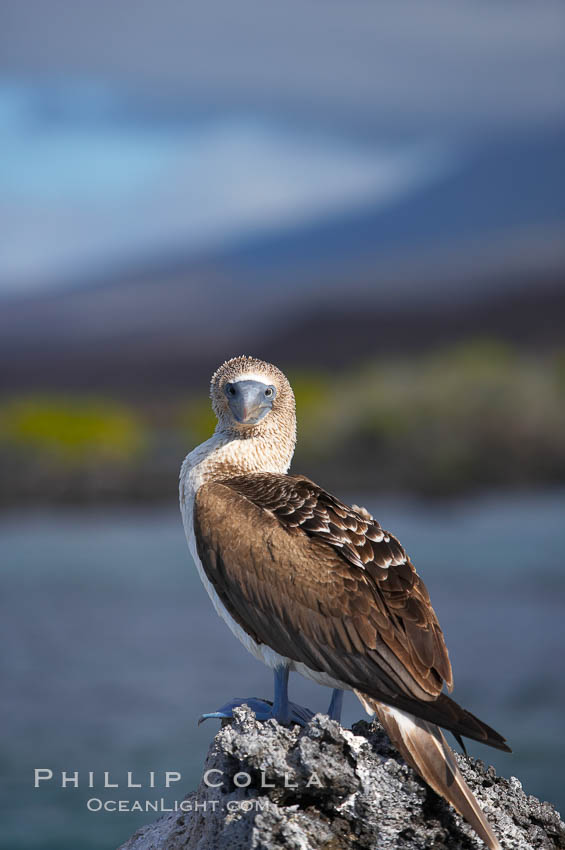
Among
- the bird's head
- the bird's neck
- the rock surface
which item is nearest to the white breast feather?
the bird's neck

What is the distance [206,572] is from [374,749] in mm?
1618

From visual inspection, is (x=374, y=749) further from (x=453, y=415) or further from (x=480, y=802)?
(x=453, y=415)

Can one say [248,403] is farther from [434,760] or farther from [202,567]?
[434,760]

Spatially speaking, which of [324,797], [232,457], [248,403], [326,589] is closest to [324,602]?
[326,589]

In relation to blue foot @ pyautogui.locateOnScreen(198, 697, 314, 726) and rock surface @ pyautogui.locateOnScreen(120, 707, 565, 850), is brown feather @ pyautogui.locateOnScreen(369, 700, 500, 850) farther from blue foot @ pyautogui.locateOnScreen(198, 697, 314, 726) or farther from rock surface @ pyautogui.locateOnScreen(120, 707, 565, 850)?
blue foot @ pyautogui.locateOnScreen(198, 697, 314, 726)

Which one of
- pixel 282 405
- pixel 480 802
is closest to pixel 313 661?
pixel 480 802

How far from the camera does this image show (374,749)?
6.35 m

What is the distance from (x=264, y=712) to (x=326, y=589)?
115 centimetres

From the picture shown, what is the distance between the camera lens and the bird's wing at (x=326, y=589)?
615 cm

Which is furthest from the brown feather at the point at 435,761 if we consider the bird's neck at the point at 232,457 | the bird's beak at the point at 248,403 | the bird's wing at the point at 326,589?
the bird's beak at the point at 248,403

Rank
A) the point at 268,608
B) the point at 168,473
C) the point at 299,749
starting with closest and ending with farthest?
the point at 299,749, the point at 268,608, the point at 168,473

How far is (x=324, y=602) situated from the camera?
21.0 feet

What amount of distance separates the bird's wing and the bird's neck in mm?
368

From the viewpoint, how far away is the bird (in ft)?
19.5
